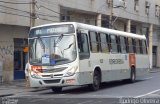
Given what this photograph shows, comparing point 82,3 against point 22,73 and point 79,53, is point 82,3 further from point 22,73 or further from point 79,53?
point 79,53

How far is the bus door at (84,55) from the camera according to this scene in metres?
19.7

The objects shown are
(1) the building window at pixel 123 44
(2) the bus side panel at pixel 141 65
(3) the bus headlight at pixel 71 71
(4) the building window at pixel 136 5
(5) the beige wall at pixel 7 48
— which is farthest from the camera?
(4) the building window at pixel 136 5

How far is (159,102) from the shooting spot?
1570 cm

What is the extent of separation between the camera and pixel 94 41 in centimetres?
2150

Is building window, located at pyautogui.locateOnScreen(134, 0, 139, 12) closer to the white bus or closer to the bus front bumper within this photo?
the white bus

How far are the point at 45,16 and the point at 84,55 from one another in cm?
1282

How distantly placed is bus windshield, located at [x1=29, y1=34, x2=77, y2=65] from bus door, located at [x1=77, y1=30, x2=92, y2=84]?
0.46 meters

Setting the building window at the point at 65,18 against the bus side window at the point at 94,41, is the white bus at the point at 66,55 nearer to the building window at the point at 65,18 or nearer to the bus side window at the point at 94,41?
the bus side window at the point at 94,41

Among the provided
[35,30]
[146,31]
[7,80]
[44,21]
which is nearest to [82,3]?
[44,21]

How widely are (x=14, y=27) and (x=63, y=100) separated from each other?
14.6 meters

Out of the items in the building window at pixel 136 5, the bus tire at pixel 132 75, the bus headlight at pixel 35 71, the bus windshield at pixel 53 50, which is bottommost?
the bus tire at pixel 132 75

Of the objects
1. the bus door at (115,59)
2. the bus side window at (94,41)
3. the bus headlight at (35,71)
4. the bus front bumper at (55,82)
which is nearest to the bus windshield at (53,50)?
the bus headlight at (35,71)

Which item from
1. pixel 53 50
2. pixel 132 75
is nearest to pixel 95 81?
pixel 53 50

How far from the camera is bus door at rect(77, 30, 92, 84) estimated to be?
19.7 m
